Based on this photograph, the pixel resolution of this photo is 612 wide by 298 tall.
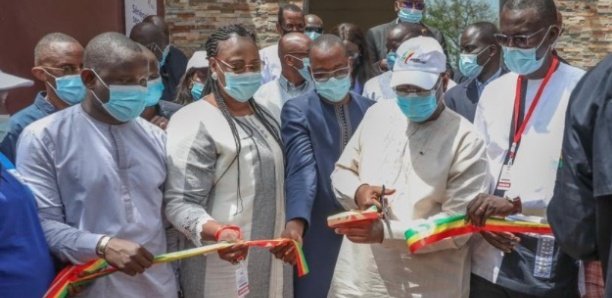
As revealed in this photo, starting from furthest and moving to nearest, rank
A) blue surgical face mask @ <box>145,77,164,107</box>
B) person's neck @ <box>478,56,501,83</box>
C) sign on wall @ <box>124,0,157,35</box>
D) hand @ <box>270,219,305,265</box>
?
sign on wall @ <box>124,0,157,35</box> → person's neck @ <box>478,56,501,83</box> → blue surgical face mask @ <box>145,77,164,107</box> → hand @ <box>270,219,305,265</box>

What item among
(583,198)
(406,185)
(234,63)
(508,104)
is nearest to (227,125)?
(234,63)

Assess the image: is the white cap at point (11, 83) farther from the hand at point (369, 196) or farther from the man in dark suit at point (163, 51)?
the man in dark suit at point (163, 51)

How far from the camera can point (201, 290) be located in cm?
424

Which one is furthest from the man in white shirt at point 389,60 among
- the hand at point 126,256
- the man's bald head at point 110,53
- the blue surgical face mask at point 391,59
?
the hand at point 126,256

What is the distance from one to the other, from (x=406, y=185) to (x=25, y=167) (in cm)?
161

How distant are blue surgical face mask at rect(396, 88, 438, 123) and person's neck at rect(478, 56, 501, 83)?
201 centimetres

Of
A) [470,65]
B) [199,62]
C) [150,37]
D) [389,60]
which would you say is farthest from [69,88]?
[470,65]

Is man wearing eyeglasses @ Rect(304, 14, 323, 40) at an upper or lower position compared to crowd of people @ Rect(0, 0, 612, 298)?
lower

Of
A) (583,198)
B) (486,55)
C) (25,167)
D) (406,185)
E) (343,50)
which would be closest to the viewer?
(583,198)

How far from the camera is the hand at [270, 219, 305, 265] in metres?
4.18

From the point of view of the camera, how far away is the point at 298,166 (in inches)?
177

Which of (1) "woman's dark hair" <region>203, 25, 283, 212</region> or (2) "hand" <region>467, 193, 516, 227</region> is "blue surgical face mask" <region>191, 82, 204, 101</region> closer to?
(1) "woman's dark hair" <region>203, 25, 283, 212</region>

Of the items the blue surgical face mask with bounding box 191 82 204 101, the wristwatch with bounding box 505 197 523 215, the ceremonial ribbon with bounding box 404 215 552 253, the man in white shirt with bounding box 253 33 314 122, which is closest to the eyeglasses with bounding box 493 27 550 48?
the wristwatch with bounding box 505 197 523 215

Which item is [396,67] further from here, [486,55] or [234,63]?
[486,55]
